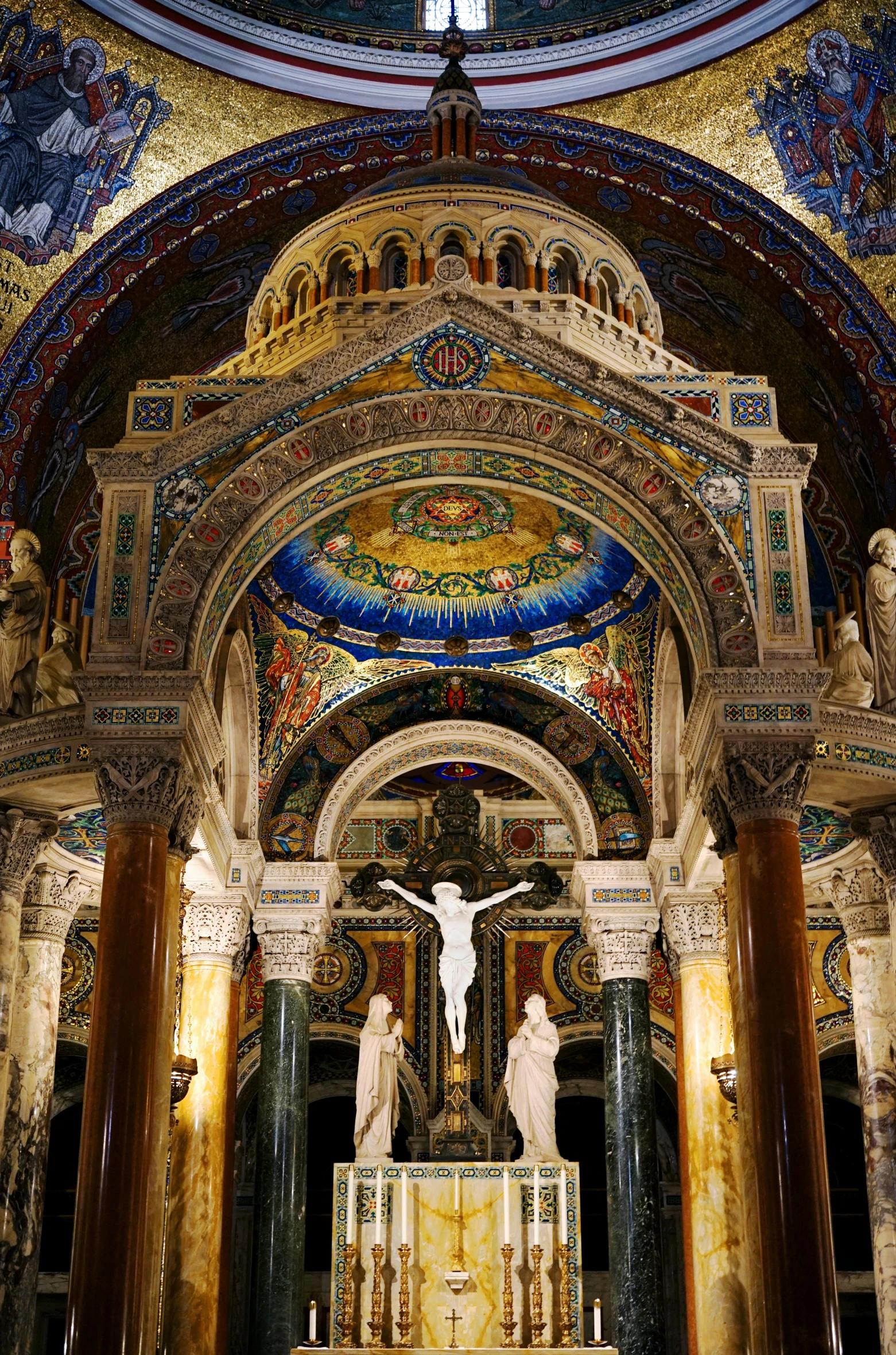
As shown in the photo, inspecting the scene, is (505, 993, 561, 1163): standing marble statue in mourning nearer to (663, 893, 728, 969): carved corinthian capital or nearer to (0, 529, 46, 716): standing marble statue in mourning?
(663, 893, 728, 969): carved corinthian capital

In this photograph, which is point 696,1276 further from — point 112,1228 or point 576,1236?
point 112,1228

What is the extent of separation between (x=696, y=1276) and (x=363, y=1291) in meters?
2.87

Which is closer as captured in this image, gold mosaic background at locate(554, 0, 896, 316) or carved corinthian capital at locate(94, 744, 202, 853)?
carved corinthian capital at locate(94, 744, 202, 853)

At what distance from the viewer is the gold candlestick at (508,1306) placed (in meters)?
14.1

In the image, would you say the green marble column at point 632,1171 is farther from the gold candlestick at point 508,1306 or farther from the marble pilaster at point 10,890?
the marble pilaster at point 10,890

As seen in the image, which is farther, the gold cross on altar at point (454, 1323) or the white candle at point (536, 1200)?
the white candle at point (536, 1200)

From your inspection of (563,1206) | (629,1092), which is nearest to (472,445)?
(629,1092)

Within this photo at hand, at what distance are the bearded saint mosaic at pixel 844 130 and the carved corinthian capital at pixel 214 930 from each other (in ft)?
30.1

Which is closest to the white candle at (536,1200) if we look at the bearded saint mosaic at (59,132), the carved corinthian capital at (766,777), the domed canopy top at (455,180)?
the carved corinthian capital at (766,777)

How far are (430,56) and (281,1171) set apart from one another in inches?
491

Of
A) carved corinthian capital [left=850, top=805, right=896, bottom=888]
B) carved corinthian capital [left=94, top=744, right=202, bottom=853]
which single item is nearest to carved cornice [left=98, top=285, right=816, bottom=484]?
carved corinthian capital [left=94, top=744, right=202, bottom=853]

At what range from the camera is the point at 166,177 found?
1866cm

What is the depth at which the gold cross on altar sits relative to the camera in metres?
14.0

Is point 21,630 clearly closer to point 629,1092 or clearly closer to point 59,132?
point 59,132
